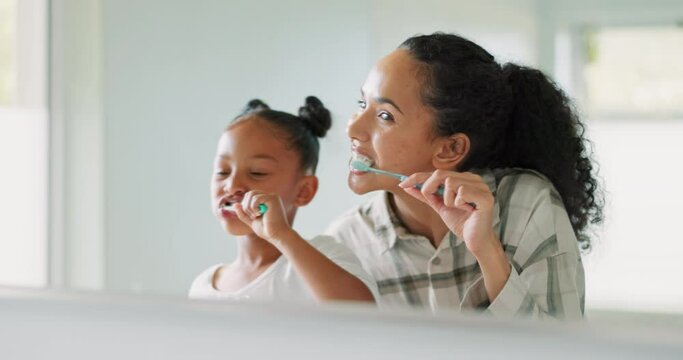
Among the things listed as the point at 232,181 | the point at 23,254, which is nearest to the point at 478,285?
the point at 232,181

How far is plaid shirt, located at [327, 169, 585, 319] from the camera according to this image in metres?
0.65

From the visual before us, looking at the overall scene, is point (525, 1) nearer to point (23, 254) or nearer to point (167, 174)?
point (167, 174)

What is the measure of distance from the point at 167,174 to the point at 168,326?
59 centimetres

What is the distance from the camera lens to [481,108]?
71 cm

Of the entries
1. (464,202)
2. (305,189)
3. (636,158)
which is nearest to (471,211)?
(464,202)

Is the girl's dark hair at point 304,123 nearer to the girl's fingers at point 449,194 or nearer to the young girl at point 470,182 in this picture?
the young girl at point 470,182

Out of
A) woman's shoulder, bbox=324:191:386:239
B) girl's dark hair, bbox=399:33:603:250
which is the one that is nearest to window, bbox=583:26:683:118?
girl's dark hair, bbox=399:33:603:250

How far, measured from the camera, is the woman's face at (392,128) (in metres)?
0.69

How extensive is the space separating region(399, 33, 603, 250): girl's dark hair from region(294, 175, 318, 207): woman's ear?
157 millimetres

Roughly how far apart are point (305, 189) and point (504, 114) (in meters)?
0.20

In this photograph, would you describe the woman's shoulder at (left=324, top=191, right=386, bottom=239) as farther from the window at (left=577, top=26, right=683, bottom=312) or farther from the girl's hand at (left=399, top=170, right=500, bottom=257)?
the window at (left=577, top=26, right=683, bottom=312)

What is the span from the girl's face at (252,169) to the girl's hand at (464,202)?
197mm

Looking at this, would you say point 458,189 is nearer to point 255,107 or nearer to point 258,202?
point 258,202

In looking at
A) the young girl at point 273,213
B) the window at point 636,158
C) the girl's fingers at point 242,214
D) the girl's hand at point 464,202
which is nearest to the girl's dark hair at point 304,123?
the young girl at point 273,213
